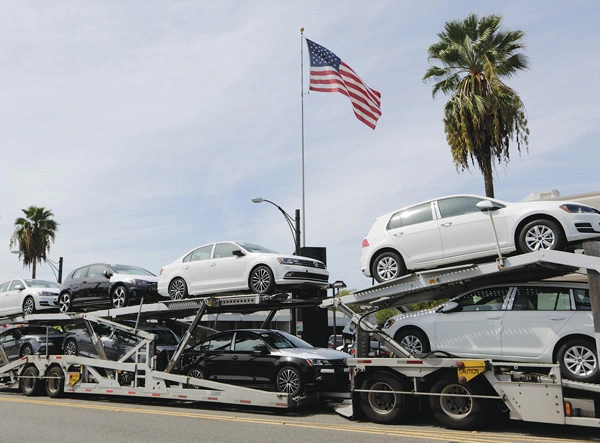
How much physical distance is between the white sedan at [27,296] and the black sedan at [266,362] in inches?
220

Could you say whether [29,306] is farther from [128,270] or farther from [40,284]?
[128,270]

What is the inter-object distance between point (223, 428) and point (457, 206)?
5.07 meters

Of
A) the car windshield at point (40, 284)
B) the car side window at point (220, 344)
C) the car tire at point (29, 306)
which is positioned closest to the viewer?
the car side window at point (220, 344)

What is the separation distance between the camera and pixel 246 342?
11508 mm

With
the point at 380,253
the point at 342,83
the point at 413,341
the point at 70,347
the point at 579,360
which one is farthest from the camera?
the point at 342,83

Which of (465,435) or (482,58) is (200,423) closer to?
(465,435)

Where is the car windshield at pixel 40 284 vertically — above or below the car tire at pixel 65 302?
above

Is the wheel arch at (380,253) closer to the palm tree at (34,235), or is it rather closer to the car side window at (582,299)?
the car side window at (582,299)

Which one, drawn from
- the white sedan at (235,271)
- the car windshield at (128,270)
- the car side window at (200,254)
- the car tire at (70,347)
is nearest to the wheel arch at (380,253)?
the white sedan at (235,271)

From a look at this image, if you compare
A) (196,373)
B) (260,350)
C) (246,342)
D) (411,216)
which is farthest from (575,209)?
(196,373)

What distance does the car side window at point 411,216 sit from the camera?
9541mm

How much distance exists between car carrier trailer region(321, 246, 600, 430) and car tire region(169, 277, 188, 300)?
359cm

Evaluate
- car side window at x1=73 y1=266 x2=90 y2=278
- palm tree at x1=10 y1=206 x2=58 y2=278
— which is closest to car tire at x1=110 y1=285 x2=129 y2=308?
car side window at x1=73 y1=266 x2=90 y2=278

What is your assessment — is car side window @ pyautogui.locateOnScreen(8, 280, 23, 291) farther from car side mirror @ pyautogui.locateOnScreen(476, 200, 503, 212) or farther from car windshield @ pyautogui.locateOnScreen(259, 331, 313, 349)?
car side mirror @ pyautogui.locateOnScreen(476, 200, 503, 212)
